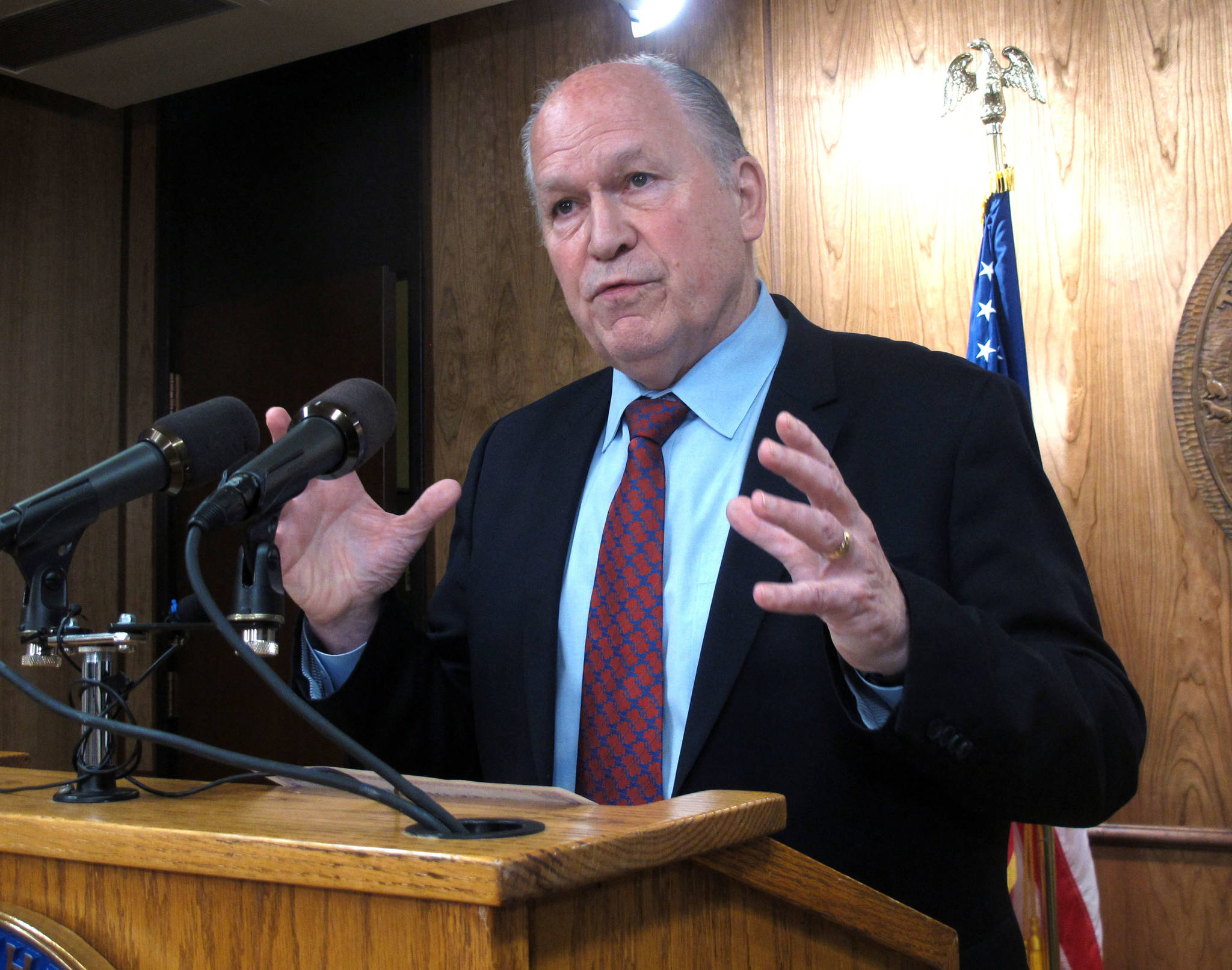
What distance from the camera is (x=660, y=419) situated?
1.53m

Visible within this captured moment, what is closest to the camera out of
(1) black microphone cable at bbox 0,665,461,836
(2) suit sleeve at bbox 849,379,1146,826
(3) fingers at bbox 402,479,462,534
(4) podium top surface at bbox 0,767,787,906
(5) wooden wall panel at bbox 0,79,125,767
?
(4) podium top surface at bbox 0,767,787,906

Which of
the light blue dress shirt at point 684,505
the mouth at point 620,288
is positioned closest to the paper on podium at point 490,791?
the light blue dress shirt at point 684,505

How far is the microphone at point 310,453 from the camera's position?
0.86 meters

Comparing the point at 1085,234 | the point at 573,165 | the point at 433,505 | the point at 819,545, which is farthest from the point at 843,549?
the point at 1085,234

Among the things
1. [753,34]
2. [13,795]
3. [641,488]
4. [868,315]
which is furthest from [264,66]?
[13,795]

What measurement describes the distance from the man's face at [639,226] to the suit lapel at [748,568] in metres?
0.15

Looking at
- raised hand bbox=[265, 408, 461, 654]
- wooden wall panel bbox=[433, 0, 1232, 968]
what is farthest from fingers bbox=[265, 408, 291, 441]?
wooden wall panel bbox=[433, 0, 1232, 968]

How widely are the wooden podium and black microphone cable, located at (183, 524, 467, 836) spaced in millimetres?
23

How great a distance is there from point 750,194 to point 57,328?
371 centimetres

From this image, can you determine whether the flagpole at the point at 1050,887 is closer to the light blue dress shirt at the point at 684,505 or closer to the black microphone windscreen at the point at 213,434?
the light blue dress shirt at the point at 684,505

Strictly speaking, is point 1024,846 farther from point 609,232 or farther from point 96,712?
point 96,712

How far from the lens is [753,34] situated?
364 centimetres

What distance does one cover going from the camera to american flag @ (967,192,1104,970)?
2670mm

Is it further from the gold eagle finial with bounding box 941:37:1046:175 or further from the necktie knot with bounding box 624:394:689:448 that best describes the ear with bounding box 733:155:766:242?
the gold eagle finial with bounding box 941:37:1046:175
